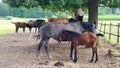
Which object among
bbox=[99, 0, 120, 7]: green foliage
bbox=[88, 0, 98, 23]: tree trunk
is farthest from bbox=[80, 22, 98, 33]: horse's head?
bbox=[99, 0, 120, 7]: green foliage

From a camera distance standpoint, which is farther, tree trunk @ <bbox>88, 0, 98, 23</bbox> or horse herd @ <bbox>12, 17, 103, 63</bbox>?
tree trunk @ <bbox>88, 0, 98, 23</bbox>

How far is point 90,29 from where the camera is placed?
13.7 metres

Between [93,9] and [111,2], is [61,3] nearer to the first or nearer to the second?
[93,9]

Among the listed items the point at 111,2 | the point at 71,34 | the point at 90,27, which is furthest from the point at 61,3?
the point at 71,34

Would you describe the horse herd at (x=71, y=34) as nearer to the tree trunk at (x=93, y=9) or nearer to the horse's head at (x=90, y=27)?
the horse's head at (x=90, y=27)

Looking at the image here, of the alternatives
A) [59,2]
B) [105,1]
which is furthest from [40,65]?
[105,1]

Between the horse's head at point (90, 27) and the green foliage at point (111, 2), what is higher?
the green foliage at point (111, 2)

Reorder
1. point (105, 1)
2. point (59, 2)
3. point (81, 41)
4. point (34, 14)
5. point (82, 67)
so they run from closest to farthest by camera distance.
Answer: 1. point (82, 67)
2. point (81, 41)
3. point (59, 2)
4. point (105, 1)
5. point (34, 14)

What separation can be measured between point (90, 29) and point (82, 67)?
3.16 meters

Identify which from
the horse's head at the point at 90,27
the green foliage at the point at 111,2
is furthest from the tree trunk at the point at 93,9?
the horse's head at the point at 90,27

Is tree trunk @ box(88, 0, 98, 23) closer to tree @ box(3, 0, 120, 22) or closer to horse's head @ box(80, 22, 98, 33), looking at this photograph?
tree @ box(3, 0, 120, 22)

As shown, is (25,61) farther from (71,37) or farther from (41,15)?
(41,15)

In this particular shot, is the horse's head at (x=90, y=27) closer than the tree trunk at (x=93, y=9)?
Yes

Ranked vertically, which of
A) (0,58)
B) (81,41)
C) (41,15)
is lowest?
(41,15)
